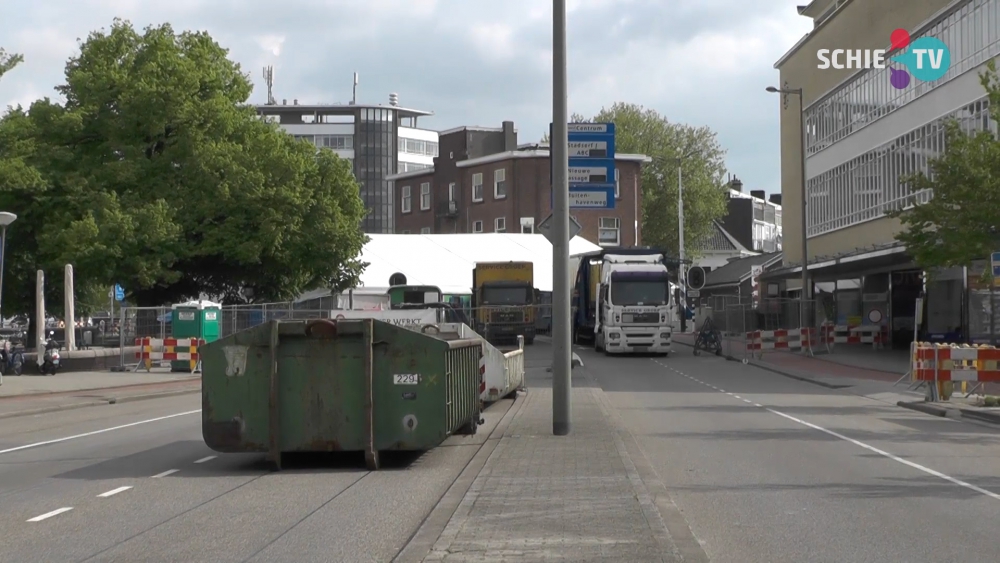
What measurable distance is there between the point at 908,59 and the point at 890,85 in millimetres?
2593

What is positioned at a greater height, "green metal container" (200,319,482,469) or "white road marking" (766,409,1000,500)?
"green metal container" (200,319,482,469)

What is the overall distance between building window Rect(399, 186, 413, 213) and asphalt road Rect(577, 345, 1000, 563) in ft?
225

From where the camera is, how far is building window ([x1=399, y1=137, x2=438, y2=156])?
130 metres

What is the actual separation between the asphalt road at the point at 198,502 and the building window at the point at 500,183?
64.9 metres

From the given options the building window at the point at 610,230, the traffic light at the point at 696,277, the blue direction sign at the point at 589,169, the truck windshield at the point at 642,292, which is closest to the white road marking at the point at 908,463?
the blue direction sign at the point at 589,169

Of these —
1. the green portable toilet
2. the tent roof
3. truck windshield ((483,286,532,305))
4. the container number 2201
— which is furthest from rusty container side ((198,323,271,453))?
the tent roof

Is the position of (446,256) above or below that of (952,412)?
above

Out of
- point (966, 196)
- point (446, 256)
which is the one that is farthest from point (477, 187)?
point (966, 196)

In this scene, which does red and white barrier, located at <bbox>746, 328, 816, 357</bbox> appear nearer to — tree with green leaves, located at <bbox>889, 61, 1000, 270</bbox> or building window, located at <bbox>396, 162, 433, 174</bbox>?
tree with green leaves, located at <bbox>889, 61, 1000, 270</bbox>

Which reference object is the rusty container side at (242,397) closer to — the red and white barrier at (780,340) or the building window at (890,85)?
the building window at (890,85)

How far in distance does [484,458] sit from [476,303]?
1401 inches

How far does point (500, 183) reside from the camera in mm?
81812

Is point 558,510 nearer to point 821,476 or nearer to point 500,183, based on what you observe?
point 821,476

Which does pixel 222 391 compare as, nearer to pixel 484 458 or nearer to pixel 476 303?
pixel 484 458
